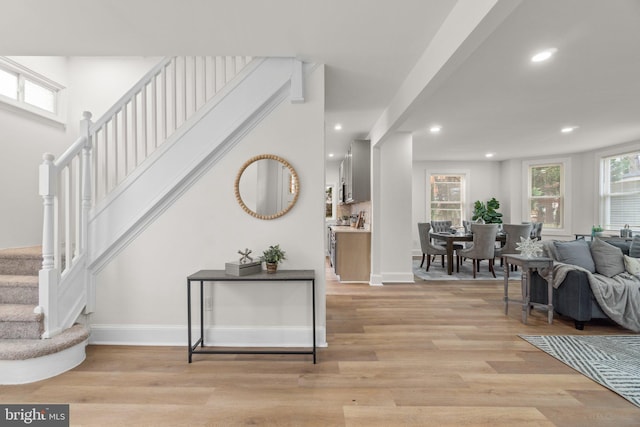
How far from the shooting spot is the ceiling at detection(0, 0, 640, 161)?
2186 mm

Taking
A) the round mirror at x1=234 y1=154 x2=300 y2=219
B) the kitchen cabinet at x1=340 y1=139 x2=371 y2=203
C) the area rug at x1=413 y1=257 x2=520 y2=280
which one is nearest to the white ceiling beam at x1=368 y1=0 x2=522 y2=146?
the round mirror at x1=234 y1=154 x2=300 y2=219

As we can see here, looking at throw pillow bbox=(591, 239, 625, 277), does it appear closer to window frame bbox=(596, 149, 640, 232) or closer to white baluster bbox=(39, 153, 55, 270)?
window frame bbox=(596, 149, 640, 232)

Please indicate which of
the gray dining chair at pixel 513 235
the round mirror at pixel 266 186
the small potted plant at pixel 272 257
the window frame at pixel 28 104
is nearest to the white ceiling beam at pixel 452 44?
the round mirror at pixel 266 186

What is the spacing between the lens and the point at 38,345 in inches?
93.3

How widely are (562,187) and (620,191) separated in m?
1.19

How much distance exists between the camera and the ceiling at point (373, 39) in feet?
7.17

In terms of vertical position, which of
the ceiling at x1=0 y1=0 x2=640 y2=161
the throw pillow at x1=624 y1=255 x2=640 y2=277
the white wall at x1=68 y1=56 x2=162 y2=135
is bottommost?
the throw pillow at x1=624 y1=255 x2=640 y2=277

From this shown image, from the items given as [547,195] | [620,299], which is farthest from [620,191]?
[620,299]

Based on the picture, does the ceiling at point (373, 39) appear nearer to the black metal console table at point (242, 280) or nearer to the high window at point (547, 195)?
the black metal console table at point (242, 280)

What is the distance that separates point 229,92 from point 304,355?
2460 millimetres

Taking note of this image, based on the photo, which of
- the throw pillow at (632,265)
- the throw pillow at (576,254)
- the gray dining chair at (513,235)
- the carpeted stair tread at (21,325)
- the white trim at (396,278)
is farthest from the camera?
the gray dining chair at (513,235)

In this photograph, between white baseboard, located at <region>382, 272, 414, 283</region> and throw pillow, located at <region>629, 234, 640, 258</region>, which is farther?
white baseboard, located at <region>382, 272, 414, 283</region>

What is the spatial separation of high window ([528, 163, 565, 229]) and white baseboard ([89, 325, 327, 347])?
764 cm

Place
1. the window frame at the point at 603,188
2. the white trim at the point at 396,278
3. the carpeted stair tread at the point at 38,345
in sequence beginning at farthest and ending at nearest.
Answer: the window frame at the point at 603,188 → the white trim at the point at 396,278 → the carpeted stair tread at the point at 38,345
